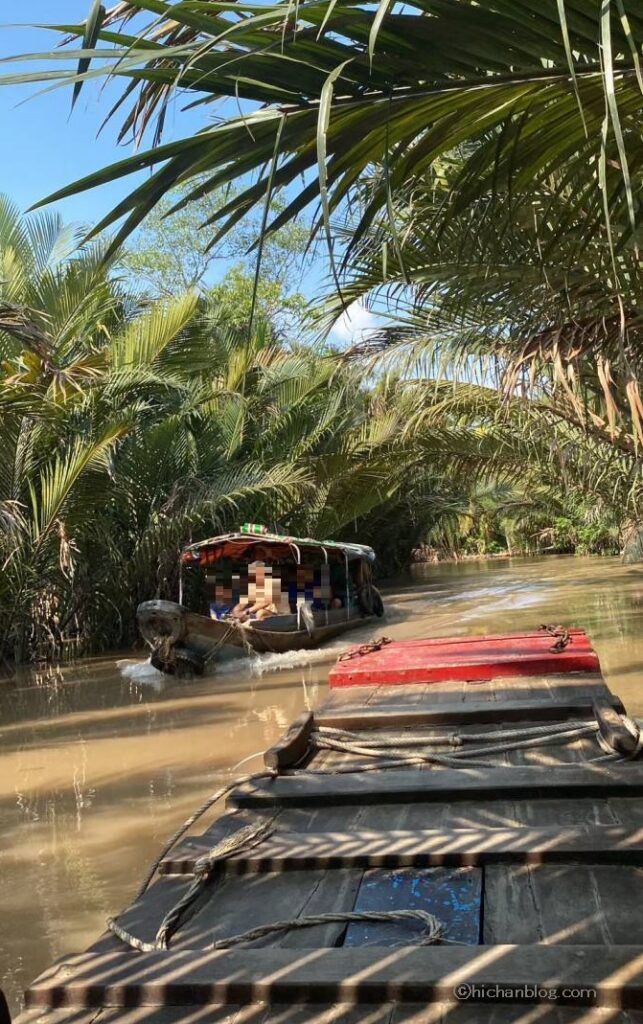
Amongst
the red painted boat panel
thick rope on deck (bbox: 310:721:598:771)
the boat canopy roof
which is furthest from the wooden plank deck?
the boat canopy roof

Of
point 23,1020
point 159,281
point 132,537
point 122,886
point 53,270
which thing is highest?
point 159,281

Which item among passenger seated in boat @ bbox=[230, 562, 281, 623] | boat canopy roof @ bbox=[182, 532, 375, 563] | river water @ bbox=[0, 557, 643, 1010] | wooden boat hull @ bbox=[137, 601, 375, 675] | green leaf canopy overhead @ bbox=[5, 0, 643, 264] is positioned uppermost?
green leaf canopy overhead @ bbox=[5, 0, 643, 264]

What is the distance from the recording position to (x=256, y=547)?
13.8m

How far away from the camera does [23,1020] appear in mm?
1760

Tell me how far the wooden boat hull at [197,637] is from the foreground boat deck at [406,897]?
7911 mm

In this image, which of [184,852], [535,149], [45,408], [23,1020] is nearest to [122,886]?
[184,852]

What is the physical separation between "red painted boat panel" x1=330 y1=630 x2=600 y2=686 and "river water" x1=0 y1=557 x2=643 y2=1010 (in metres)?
1.48

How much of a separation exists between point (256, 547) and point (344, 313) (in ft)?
29.6

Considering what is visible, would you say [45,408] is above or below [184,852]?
above

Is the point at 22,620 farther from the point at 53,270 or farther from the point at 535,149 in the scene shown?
the point at 535,149

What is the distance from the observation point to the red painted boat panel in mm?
4336

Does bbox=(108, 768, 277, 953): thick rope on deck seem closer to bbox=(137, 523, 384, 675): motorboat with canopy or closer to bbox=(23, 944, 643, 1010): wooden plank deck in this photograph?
bbox=(23, 944, 643, 1010): wooden plank deck

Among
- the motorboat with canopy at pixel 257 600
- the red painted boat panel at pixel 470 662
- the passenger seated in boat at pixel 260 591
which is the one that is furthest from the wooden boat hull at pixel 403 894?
the passenger seated in boat at pixel 260 591

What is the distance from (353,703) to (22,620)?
9.87m
